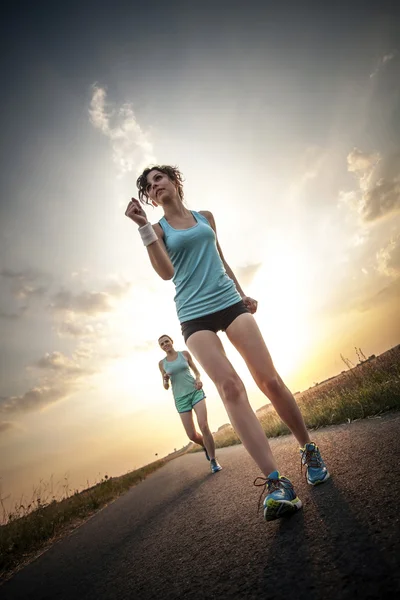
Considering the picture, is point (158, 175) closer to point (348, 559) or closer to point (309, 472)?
point (309, 472)

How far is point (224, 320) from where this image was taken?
2.43 meters

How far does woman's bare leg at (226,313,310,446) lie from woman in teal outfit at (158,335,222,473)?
3.31 m

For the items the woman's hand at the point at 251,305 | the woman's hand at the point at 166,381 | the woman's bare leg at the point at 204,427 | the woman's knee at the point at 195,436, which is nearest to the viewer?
the woman's hand at the point at 251,305

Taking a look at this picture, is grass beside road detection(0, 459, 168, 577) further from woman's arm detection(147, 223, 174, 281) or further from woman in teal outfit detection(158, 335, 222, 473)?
woman's arm detection(147, 223, 174, 281)

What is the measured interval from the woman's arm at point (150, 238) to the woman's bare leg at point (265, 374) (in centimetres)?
74

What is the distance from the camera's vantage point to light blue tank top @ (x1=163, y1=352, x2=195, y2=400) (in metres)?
5.81

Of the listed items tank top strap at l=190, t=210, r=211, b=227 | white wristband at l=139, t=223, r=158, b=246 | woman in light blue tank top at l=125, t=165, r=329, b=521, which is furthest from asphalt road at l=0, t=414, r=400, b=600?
tank top strap at l=190, t=210, r=211, b=227

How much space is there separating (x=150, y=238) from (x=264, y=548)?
2005 mm

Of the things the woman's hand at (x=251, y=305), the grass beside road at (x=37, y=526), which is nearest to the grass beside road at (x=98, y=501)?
the grass beside road at (x=37, y=526)

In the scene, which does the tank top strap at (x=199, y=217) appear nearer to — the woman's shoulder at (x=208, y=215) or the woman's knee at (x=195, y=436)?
the woman's shoulder at (x=208, y=215)

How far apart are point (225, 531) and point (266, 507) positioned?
400 mm

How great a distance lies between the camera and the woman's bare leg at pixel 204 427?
5270mm

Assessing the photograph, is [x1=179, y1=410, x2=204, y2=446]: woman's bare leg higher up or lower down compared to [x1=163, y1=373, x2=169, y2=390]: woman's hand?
lower down

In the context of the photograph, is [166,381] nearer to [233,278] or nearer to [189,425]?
[189,425]
